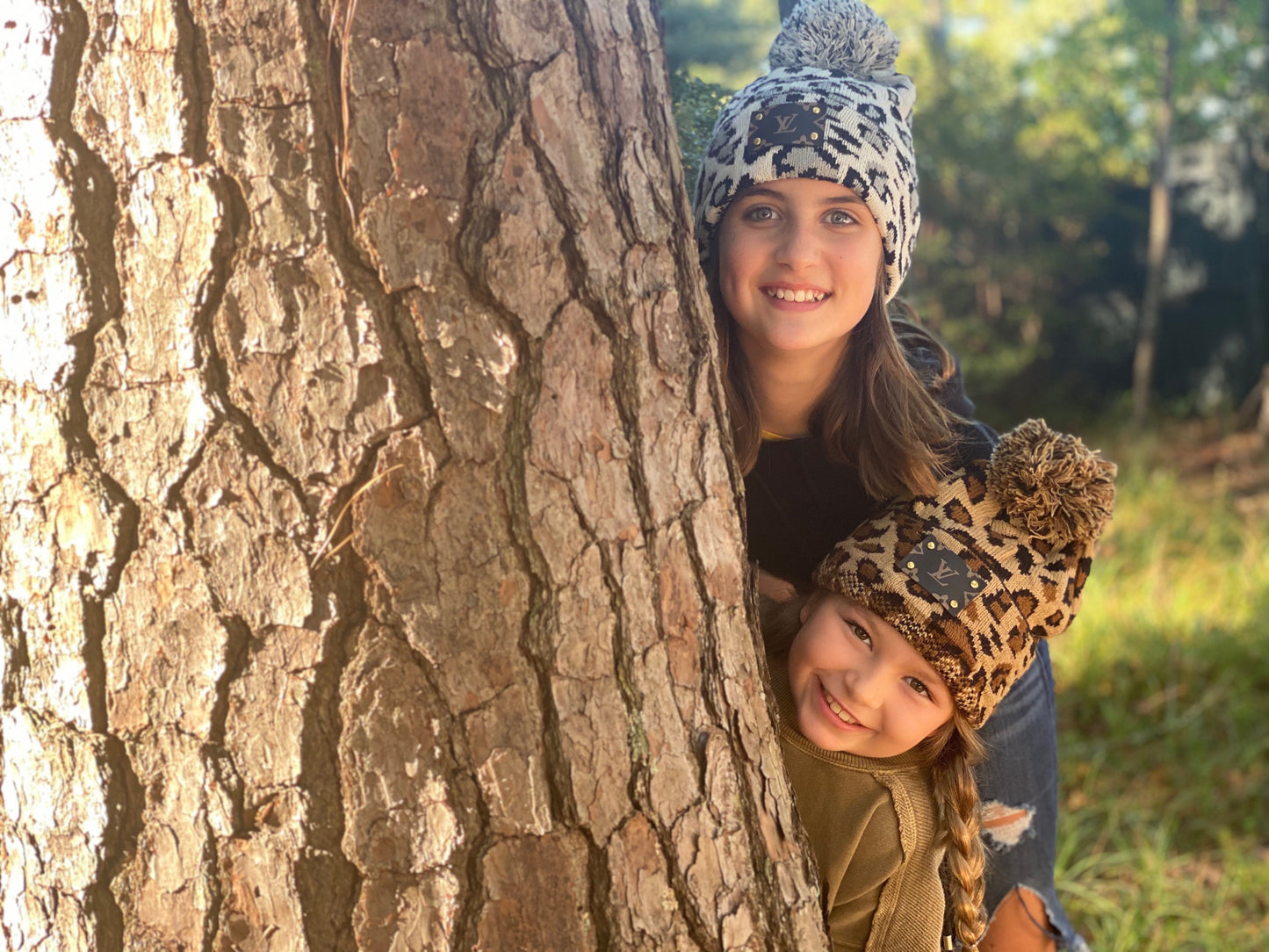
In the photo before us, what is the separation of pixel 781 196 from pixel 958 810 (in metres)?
1.12

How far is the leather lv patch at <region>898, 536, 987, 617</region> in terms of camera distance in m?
1.80

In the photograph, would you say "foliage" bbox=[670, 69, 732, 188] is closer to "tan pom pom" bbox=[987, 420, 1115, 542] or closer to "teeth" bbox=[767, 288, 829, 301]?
"teeth" bbox=[767, 288, 829, 301]

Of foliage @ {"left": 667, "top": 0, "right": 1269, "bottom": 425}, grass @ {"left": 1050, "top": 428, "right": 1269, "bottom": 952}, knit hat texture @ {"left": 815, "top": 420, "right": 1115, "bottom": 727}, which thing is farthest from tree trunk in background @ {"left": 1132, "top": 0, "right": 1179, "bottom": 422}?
knit hat texture @ {"left": 815, "top": 420, "right": 1115, "bottom": 727}

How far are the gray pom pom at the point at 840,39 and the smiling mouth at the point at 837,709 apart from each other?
117cm

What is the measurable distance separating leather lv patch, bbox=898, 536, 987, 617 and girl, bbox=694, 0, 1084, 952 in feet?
0.43

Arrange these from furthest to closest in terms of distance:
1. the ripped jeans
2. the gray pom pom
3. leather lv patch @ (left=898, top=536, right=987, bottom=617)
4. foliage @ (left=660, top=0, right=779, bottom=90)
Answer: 1. foliage @ (left=660, top=0, right=779, bottom=90)
2. the ripped jeans
3. the gray pom pom
4. leather lv patch @ (left=898, top=536, right=987, bottom=617)

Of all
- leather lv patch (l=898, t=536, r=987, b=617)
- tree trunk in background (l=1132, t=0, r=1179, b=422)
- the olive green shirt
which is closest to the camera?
the olive green shirt

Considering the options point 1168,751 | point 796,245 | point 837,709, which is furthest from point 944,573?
point 1168,751

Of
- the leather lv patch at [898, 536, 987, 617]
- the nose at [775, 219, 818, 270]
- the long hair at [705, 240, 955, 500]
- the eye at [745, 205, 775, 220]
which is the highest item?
the eye at [745, 205, 775, 220]

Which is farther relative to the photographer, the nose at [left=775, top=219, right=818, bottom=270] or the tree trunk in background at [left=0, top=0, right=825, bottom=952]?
the nose at [left=775, top=219, right=818, bottom=270]

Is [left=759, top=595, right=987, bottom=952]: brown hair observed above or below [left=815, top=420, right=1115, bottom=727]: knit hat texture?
below

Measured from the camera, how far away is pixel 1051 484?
70.0 inches

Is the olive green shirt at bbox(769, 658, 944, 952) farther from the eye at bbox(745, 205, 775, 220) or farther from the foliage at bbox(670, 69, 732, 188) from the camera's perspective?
the foliage at bbox(670, 69, 732, 188)

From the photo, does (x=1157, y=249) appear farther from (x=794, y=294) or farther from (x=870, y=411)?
(x=794, y=294)
